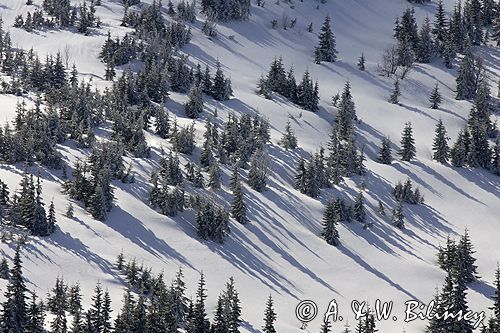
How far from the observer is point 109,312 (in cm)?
5931

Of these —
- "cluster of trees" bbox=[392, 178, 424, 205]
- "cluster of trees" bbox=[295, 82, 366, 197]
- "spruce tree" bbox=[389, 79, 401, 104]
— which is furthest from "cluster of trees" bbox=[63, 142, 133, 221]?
"spruce tree" bbox=[389, 79, 401, 104]

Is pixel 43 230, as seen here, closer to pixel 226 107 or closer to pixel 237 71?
pixel 226 107

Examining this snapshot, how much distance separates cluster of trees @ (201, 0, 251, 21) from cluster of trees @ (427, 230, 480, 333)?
2713 inches

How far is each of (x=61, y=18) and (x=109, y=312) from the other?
81632 mm

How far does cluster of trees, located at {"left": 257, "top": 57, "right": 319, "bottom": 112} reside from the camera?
11562cm

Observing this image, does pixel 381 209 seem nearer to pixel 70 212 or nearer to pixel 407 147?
pixel 407 147

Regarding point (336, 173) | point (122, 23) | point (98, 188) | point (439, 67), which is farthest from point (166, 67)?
point (439, 67)

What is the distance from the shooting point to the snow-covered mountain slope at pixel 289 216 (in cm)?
7256

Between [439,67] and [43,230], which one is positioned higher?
[439,67]

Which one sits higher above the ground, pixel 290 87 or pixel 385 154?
pixel 290 87

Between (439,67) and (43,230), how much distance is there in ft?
297

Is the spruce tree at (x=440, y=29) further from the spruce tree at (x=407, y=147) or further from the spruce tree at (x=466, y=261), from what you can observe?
the spruce tree at (x=466, y=261)

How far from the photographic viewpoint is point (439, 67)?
138500 mm

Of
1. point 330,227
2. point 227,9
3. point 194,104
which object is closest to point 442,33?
point 227,9
